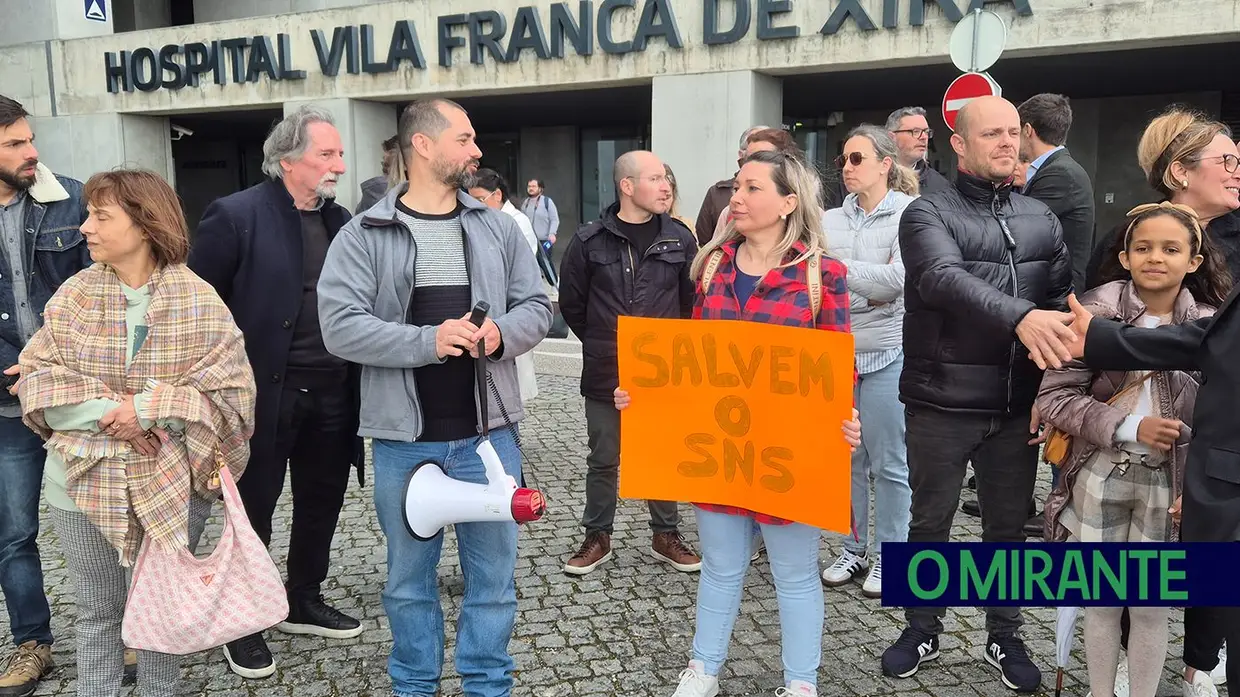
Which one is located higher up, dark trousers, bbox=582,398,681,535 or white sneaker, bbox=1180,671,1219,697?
dark trousers, bbox=582,398,681,535

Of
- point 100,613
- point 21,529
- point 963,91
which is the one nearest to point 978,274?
point 100,613

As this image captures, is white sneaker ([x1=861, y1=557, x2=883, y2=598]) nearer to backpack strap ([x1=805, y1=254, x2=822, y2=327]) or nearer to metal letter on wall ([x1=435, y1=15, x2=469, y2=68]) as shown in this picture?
backpack strap ([x1=805, y1=254, x2=822, y2=327])

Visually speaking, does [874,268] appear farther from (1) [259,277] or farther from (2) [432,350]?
(1) [259,277]

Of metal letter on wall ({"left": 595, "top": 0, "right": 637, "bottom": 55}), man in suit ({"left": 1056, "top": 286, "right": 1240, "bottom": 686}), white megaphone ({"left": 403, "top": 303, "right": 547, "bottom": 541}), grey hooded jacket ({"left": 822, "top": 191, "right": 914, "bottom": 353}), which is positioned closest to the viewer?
man in suit ({"left": 1056, "top": 286, "right": 1240, "bottom": 686})

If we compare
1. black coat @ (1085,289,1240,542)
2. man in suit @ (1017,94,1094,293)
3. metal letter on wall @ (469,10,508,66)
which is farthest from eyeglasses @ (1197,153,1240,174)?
metal letter on wall @ (469,10,508,66)

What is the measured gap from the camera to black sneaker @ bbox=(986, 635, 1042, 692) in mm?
3375

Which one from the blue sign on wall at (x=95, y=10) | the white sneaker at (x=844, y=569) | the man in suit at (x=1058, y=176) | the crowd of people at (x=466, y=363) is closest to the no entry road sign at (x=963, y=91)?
the man in suit at (x=1058, y=176)

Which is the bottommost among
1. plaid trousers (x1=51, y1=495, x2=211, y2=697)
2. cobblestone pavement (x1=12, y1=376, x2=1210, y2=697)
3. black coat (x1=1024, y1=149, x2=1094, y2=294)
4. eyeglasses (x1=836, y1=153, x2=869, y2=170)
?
cobblestone pavement (x1=12, y1=376, x2=1210, y2=697)

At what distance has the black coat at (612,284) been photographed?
4535 millimetres

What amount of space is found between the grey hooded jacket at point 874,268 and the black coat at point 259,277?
2367mm

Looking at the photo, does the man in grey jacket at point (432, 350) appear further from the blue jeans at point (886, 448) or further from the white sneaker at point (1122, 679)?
the white sneaker at point (1122, 679)

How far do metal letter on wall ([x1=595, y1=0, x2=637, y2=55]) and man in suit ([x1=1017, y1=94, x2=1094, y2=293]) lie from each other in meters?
8.96

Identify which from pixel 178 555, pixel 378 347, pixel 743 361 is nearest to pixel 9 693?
pixel 178 555

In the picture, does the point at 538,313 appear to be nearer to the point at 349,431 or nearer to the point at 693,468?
the point at 693,468
